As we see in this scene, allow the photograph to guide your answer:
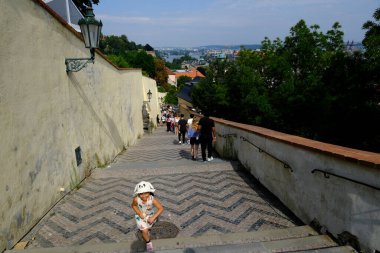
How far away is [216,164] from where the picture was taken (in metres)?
7.85

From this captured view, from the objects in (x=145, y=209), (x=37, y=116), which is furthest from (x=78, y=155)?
(x=145, y=209)

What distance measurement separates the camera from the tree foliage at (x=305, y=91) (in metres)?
11.2

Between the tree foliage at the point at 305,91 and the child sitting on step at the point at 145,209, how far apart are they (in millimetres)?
9603

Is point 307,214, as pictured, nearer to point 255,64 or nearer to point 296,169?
point 296,169

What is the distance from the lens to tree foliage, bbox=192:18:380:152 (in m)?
11.2

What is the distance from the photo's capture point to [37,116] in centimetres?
498

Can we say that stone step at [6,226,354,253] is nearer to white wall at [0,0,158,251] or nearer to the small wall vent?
white wall at [0,0,158,251]

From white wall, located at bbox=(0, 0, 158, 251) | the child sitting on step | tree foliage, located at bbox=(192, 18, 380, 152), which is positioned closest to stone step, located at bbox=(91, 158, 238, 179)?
white wall, located at bbox=(0, 0, 158, 251)

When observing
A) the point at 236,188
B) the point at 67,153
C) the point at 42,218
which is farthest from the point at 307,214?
the point at 67,153

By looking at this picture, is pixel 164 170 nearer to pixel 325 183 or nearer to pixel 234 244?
pixel 234 244

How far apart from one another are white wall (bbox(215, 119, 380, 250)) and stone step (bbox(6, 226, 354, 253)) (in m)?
0.31

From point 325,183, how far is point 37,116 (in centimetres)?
457

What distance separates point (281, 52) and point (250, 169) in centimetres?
2483

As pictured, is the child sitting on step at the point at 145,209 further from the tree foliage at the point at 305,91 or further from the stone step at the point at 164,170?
the tree foliage at the point at 305,91
